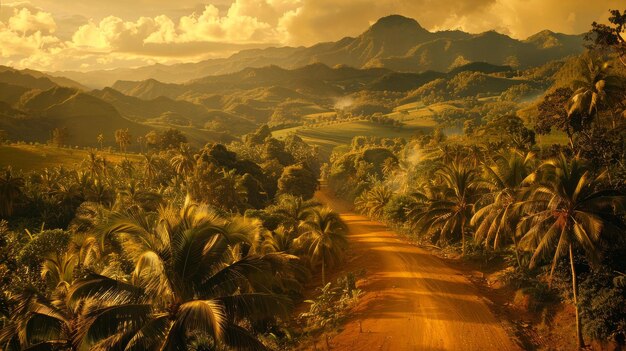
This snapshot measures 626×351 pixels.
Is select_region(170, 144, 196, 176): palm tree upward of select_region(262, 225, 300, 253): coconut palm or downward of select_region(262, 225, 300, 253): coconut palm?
upward

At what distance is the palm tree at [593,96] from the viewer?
1133 inches

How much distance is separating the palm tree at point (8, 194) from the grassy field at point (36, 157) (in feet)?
115

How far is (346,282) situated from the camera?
82.9ft

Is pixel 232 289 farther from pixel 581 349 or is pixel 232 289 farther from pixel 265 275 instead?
pixel 581 349

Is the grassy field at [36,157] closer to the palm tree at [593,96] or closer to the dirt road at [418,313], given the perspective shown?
the dirt road at [418,313]

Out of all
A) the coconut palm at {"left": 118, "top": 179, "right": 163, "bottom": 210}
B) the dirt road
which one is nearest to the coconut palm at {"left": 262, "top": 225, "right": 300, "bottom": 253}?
the dirt road

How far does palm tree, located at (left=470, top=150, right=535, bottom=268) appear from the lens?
69.0 feet

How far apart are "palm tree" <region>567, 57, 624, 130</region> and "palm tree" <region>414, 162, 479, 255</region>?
969cm

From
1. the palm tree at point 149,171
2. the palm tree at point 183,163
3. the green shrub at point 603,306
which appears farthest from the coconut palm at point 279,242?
Result: the palm tree at point 149,171

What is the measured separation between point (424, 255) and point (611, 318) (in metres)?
14.4

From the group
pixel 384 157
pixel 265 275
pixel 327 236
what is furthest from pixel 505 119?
pixel 265 275

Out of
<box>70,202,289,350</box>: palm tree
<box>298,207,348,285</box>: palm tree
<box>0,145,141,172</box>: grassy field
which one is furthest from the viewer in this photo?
<box>0,145,141,172</box>: grassy field

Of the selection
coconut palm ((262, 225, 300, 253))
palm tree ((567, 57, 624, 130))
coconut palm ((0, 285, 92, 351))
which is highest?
palm tree ((567, 57, 624, 130))

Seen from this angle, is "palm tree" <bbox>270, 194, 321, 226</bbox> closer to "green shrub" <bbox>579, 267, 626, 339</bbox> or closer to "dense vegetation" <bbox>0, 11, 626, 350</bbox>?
"dense vegetation" <bbox>0, 11, 626, 350</bbox>
